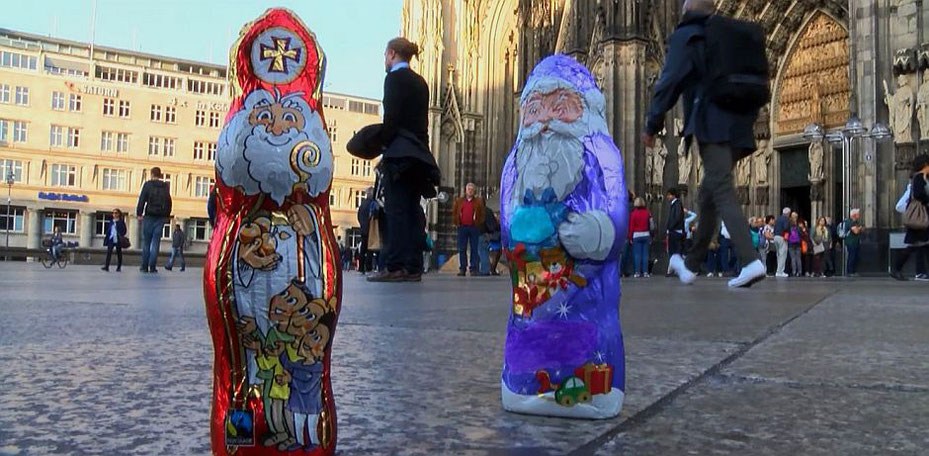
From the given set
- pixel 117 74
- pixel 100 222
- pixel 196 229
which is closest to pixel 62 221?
pixel 100 222

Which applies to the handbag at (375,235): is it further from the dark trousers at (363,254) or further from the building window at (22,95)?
the building window at (22,95)

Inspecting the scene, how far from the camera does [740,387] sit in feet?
5.74

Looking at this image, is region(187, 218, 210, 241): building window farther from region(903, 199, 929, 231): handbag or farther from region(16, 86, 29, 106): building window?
region(903, 199, 929, 231): handbag

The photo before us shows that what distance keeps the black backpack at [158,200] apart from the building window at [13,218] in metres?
50.8

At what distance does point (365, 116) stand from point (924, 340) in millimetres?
65356

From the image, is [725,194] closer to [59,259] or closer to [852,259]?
[852,259]

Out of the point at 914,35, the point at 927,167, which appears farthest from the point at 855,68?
the point at 927,167

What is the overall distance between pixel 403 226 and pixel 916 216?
25.9 feet

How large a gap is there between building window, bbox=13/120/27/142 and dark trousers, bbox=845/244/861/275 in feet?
186

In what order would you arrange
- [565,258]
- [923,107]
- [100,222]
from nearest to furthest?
1. [565,258]
2. [923,107]
3. [100,222]

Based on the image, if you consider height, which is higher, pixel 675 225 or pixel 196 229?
pixel 196 229

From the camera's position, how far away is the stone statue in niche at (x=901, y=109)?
15.4m

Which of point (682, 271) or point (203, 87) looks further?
point (203, 87)

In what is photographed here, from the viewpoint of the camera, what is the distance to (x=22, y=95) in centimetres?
5650
